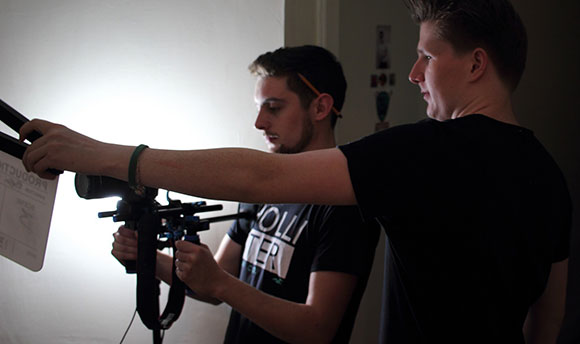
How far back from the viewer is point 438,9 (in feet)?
3.00

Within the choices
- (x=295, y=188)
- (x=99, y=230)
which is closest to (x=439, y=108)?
(x=295, y=188)

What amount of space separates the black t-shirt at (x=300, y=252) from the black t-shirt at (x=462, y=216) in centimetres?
18

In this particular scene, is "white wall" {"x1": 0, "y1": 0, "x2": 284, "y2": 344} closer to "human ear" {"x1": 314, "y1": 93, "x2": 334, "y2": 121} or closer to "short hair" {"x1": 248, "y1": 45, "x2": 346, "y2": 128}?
"short hair" {"x1": 248, "y1": 45, "x2": 346, "y2": 128}

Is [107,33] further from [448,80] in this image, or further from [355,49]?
[448,80]

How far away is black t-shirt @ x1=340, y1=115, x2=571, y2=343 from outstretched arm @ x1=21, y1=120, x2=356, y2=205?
0.15ft

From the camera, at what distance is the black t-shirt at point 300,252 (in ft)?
3.70

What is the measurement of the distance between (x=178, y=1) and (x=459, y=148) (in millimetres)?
1072

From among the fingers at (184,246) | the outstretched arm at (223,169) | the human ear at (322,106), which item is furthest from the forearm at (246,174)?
the human ear at (322,106)

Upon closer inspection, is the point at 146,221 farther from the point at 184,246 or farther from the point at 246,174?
the point at 246,174

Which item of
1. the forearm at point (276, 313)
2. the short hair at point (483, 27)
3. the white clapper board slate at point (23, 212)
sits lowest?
the forearm at point (276, 313)

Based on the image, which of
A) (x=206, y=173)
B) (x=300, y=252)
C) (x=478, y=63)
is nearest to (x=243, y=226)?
(x=300, y=252)

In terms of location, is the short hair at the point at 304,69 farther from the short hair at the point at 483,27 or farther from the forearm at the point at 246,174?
the forearm at the point at 246,174

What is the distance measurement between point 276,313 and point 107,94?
2.77 ft

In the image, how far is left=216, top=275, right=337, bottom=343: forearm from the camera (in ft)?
3.61
